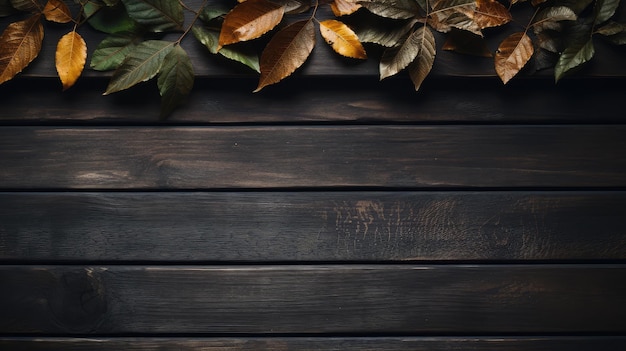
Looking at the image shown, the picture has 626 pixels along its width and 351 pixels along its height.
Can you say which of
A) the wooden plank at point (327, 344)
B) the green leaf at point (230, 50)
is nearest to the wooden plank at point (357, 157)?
the green leaf at point (230, 50)

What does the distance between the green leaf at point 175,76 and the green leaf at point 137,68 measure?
11 millimetres

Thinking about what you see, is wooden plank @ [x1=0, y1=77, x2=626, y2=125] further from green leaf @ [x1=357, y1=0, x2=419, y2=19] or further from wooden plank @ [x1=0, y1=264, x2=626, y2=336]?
wooden plank @ [x1=0, y1=264, x2=626, y2=336]

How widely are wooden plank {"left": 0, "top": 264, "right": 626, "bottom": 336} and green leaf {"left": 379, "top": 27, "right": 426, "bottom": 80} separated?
12.0 inches

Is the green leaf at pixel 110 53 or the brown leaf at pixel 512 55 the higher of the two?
the brown leaf at pixel 512 55

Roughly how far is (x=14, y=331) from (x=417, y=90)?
0.73 metres

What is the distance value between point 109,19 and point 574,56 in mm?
707

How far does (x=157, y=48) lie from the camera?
0.79m

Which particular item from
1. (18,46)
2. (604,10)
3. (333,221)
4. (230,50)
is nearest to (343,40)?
(230,50)

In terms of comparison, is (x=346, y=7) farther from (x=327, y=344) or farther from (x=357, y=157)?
(x=327, y=344)

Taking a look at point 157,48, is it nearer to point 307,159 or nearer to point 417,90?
point 307,159

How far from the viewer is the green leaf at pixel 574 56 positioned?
0.77m

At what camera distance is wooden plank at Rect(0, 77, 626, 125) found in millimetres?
819

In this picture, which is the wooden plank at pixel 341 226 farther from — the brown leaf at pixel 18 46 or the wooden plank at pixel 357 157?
the brown leaf at pixel 18 46

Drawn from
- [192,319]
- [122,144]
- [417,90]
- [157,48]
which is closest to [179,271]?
[192,319]
